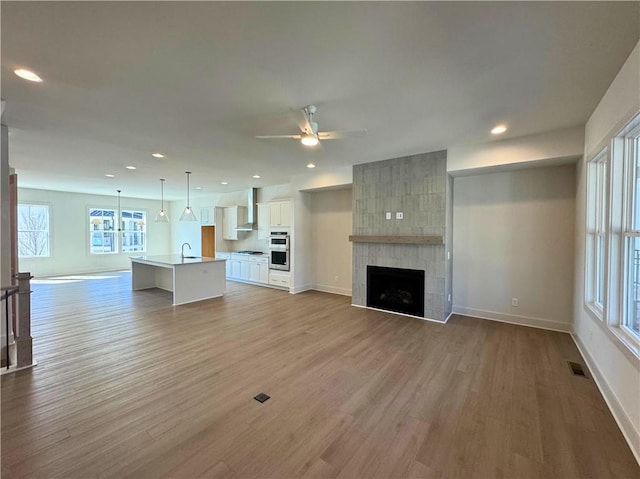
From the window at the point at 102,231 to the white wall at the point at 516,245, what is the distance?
1157 centimetres

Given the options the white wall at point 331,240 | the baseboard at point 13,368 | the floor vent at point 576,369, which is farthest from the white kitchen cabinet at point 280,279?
the floor vent at point 576,369

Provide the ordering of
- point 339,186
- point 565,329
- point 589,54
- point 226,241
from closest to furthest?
1. point 589,54
2. point 565,329
3. point 339,186
4. point 226,241

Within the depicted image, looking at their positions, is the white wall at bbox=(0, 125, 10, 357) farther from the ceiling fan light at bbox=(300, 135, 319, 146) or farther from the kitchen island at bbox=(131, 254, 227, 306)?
the ceiling fan light at bbox=(300, 135, 319, 146)

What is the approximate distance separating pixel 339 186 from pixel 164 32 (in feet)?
15.0

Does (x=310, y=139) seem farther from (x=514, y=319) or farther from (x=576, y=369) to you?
(x=514, y=319)

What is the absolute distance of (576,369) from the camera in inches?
118

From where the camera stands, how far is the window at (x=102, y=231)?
978cm

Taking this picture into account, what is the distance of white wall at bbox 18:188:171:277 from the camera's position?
8.63m

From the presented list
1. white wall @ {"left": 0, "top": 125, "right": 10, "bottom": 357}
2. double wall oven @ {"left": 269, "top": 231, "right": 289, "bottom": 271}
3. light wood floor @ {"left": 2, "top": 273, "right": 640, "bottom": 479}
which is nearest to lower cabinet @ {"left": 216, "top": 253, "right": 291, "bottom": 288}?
double wall oven @ {"left": 269, "top": 231, "right": 289, "bottom": 271}

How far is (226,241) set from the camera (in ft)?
30.2

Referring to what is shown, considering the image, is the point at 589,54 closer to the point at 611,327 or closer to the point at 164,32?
the point at 611,327

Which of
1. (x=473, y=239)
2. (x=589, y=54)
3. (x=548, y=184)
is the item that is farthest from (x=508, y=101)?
(x=473, y=239)

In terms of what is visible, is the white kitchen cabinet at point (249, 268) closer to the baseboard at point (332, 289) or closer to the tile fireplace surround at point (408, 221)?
the baseboard at point (332, 289)

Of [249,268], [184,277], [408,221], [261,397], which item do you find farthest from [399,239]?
[249,268]
